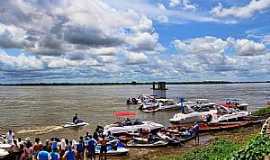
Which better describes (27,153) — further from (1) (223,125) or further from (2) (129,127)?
(1) (223,125)

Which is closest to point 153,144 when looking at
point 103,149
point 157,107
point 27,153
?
point 103,149

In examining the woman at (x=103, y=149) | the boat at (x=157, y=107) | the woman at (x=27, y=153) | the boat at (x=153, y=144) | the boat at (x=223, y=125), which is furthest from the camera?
the boat at (x=157, y=107)

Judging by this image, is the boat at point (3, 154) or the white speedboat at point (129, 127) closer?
the boat at point (3, 154)

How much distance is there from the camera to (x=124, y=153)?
2919cm

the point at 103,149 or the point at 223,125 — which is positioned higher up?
the point at 103,149

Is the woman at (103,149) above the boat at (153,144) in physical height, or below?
above

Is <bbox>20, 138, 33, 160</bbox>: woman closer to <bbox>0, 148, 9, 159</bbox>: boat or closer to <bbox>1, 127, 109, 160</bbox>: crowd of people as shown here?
<bbox>1, 127, 109, 160</bbox>: crowd of people

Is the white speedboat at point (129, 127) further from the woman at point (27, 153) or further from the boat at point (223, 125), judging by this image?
the woman at point (27, 153)

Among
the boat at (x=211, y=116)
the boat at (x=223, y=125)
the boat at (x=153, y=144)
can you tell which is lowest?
the boat at (x=153, y=144)

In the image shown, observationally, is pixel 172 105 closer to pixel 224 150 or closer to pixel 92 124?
pixel 92 124

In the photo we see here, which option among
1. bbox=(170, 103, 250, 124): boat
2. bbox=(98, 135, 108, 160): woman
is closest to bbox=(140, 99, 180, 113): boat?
bbox=(170, 103, 250, 124): boat

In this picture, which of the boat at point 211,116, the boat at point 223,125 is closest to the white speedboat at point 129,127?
the boat at point 223,125

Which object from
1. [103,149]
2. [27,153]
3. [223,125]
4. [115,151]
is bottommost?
[115,151]

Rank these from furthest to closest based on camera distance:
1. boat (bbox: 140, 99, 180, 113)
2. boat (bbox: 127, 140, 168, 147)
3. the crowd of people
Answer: boat (bbox: 140, 99, 180, 113), boat (bbox: 127, 140, 168, 147), the crowd of people
